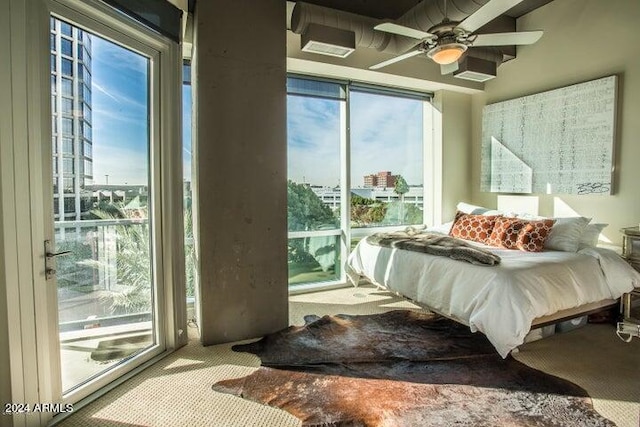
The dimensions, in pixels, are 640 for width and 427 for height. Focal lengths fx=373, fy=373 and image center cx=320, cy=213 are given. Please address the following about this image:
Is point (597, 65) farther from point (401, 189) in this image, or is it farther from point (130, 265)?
point (130, 265)

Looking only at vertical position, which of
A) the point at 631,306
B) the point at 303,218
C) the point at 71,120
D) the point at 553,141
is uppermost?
the point at 553,141

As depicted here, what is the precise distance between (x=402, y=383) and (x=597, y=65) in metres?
3.74

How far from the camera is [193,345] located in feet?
9.80

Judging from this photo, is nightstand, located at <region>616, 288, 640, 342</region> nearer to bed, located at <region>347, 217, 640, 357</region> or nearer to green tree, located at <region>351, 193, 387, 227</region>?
bed, located at <region>347, 217, 640, 357</region>

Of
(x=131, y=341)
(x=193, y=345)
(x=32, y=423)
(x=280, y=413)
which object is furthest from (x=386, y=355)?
(x=32, y=423)

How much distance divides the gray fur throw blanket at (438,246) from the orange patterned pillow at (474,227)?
0.35 metres

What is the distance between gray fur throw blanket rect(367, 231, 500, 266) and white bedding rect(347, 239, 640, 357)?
2.2 inches

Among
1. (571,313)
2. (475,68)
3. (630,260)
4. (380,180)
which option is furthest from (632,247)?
(380,180)

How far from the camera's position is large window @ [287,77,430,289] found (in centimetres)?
448

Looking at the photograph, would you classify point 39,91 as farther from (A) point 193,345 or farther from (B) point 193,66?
(A) point 193,345

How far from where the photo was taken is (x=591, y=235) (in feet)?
11.3

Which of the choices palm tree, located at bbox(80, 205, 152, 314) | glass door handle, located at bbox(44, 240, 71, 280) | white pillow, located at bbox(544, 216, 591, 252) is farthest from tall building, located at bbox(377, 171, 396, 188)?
glass door handle, located at bbox(44, 240, 71, 280)

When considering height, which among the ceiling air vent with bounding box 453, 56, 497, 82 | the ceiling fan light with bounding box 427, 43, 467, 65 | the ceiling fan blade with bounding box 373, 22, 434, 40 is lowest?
the ceiling fan light with bounding box 427, 43, 467, 65

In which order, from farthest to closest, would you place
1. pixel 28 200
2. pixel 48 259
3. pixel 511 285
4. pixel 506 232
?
pixel 506 232 < pixel 511 285 < pixel 48 259 < pixel 28 200
